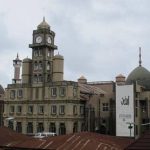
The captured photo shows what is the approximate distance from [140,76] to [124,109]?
10.9 metres

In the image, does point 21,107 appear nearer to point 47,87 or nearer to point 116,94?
point 47,87

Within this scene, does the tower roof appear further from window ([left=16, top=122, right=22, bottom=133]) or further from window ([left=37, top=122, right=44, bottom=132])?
window ([left=16, top=122, right=22, bottom=133])

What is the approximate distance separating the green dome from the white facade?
270 inches

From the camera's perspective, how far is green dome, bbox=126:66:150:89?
75875 millimetres

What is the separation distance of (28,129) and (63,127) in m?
8.87

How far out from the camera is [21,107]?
81.8 m

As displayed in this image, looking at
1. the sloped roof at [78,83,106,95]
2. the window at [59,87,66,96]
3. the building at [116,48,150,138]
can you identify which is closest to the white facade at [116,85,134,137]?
the building at [116,48,150,138]

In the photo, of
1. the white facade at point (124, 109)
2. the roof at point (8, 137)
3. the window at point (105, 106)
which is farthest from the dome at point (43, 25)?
the roof at point (8, 137)

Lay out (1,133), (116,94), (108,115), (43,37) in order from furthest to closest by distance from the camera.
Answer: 1. (43,37)
2. (108,115)
3. (116,94)
4. (1,133)

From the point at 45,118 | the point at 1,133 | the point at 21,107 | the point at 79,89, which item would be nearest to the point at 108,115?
the point at 79,89

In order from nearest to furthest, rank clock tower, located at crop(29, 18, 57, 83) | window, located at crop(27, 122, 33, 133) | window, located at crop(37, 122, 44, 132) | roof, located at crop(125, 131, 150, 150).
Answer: roof, located at crop(125, 131, 150, 150) < window, located at crop(37, 122, 44, 132) < clock tower, located at crop(29, 18, 57, 83) < window, located at crop(27, 122, 33, 133)

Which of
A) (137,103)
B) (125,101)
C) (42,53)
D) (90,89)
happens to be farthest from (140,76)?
(42,53)

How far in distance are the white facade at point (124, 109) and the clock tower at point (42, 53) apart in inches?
687

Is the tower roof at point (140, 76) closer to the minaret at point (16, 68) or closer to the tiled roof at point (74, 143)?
the minaret at point (16, 68)
